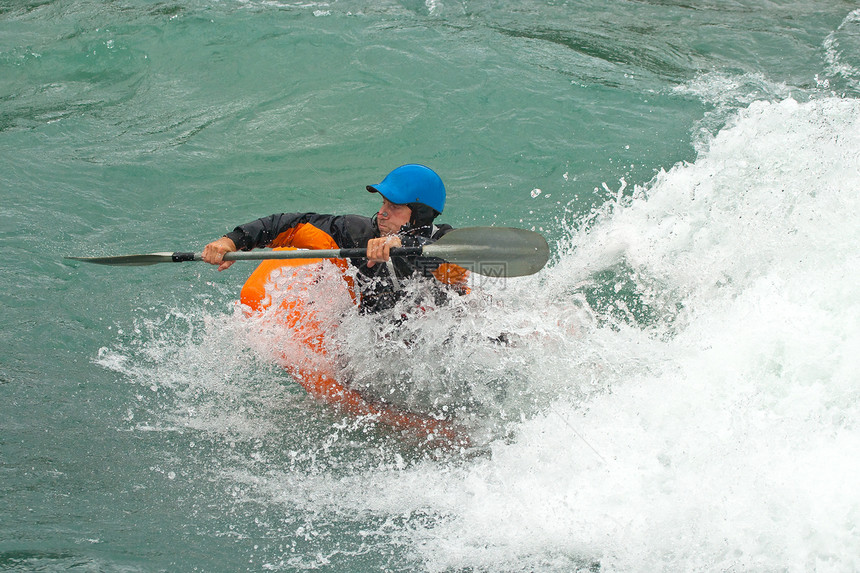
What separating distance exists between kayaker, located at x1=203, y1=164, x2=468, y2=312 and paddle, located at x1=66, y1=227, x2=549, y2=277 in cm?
12

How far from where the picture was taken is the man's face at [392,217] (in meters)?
3.81

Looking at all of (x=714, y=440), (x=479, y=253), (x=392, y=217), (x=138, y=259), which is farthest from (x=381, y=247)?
(x=714, y=440)

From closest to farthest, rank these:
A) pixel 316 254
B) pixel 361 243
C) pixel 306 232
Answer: pixel 316 254
pixel 361 243
pixel 306 232

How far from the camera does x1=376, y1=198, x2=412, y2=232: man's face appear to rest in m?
3.81

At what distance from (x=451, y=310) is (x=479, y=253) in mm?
437

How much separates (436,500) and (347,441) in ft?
2.19

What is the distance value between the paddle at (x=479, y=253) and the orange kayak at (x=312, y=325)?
39cm

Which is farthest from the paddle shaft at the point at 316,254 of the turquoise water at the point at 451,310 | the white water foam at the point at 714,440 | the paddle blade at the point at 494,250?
the white water foam at the point at 714,440

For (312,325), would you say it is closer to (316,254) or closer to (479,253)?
(316,254)

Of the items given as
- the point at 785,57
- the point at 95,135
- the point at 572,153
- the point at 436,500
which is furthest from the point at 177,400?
the point at 785,57

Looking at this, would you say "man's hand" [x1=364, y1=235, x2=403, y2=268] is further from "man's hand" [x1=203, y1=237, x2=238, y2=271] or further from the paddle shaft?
"man's hand" [x1=203, y1=237, x2=238, y2=271]

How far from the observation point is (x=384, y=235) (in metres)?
3.88

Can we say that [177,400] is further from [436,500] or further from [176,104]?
[176,104]

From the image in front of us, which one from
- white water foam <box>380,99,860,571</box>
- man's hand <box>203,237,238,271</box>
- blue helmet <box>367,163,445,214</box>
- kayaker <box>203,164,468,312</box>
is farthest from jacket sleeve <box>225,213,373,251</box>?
white water foam <box>380,99,860,571</box>
